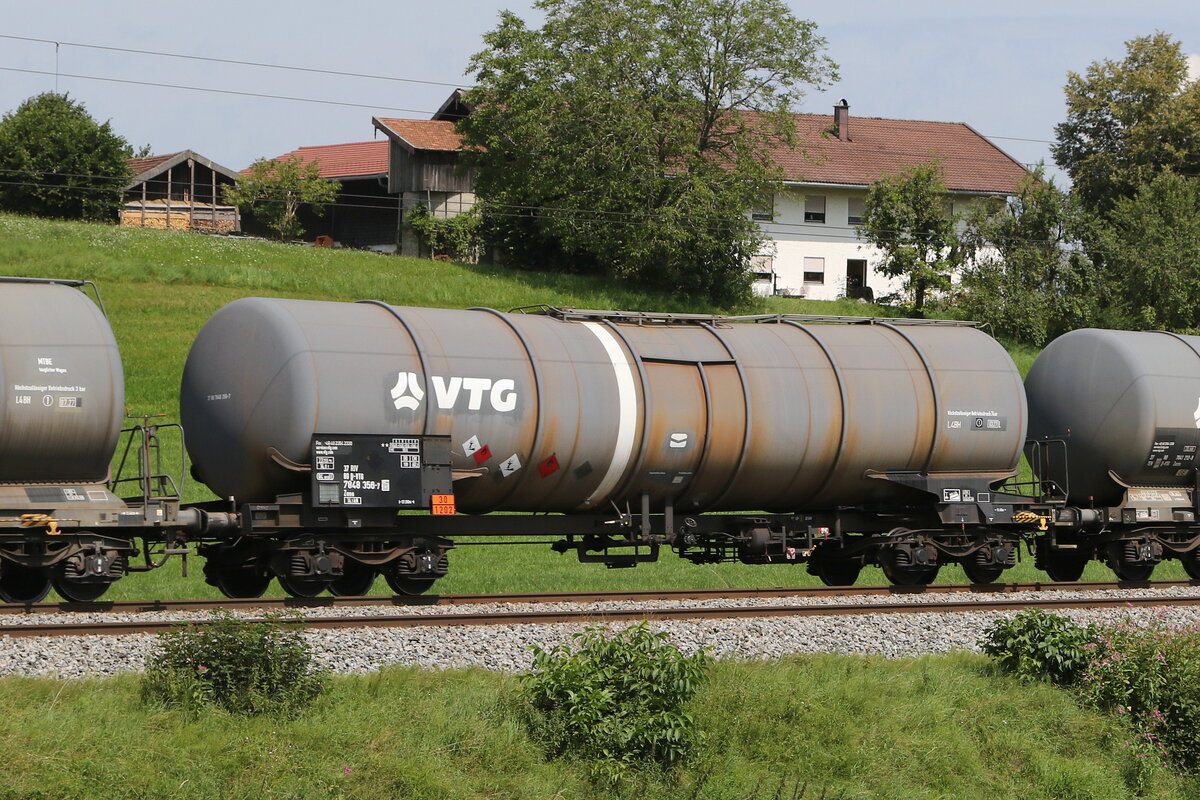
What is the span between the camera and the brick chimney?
73.2 meters

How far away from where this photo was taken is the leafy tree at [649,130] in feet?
170

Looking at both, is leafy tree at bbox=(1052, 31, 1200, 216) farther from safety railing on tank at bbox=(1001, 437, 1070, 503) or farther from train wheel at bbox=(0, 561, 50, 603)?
train wheel at bbox=(0, 561, 50, 603)

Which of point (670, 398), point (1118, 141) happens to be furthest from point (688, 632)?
point (1118, 141)

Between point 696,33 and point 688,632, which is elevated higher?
point 696,33

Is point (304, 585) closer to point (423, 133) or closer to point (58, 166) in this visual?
point (58, 166)

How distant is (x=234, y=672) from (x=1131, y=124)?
6806cm

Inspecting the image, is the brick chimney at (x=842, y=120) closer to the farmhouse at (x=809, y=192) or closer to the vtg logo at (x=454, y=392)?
the farmhouse at (x=809, y=192)

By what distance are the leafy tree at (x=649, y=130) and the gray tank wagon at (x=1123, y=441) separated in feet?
99.6

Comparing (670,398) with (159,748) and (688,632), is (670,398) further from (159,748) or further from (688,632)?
(159,748)

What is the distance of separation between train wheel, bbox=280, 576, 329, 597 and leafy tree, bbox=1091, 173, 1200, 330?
1847 inches

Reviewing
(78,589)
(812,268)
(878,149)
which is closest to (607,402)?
(78,589)

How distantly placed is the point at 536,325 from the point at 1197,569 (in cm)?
1211

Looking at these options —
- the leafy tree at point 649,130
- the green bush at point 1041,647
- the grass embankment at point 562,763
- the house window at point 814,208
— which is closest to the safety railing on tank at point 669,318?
the grass embankment at point 562,763

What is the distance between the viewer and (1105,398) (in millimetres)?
20969
